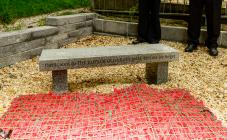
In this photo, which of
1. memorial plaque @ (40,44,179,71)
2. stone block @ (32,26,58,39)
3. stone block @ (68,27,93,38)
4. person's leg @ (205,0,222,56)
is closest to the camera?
memorial plaque @ (40,44,179,71)

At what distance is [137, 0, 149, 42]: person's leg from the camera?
6.81 m

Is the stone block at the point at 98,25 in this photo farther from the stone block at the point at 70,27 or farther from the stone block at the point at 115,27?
the stone block at the point at 70,27

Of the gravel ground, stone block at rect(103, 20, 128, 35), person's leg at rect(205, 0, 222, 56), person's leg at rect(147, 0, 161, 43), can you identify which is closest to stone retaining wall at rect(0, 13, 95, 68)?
the gravel ground

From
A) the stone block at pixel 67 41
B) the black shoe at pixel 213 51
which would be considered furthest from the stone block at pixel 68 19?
the black shoe at pixel 213 51

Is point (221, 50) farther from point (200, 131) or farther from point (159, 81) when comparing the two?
point (200, 131)

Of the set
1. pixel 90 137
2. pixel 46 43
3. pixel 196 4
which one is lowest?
pixel 90 137

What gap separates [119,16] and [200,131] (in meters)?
4.62

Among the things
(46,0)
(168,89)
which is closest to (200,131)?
(168,89)

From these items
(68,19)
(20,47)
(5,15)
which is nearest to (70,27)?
(68,19)

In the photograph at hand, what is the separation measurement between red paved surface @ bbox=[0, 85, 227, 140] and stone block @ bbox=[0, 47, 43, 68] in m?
1.21

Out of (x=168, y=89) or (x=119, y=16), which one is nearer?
(x=168, y=89)

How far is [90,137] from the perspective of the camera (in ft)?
12.0

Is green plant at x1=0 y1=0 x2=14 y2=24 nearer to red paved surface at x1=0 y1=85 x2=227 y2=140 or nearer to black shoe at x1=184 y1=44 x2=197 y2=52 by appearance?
red paved surface at x1=0 y1=85 x2=227 y2=140

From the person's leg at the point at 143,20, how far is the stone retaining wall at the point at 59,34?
507mm
